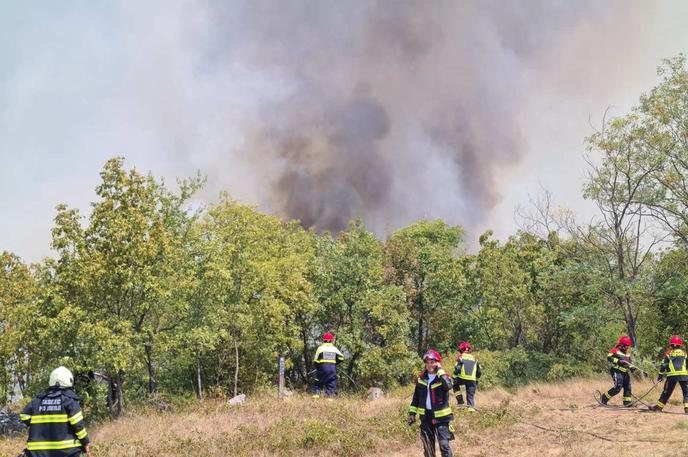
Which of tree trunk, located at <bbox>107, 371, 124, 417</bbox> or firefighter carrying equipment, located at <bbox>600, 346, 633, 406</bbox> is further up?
firefighter carrying equipment, located at <bbox>600, 346, 633, 406</bbox>

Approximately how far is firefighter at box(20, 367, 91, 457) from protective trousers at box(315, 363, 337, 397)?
855cm

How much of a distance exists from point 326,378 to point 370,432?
398 cm

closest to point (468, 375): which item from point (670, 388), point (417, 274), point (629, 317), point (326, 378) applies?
point (326, 378)

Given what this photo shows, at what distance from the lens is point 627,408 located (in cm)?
1420

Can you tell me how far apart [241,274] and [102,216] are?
8148mm

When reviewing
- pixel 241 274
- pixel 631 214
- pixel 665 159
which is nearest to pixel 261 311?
pixel 241 274

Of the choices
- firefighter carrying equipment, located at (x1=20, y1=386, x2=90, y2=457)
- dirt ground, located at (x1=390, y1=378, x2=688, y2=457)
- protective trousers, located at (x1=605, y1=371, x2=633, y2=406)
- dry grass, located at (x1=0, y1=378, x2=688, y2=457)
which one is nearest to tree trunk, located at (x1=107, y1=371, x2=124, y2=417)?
dry grass, located at (x1=0, y1=378, x2=688, y2=457)

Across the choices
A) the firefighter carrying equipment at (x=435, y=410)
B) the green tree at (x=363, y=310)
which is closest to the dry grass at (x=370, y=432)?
the firefighter carrying equipment at (x=435, y=410)

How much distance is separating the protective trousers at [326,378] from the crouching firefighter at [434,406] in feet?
22.8

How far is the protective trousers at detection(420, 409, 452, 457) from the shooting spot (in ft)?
27.2

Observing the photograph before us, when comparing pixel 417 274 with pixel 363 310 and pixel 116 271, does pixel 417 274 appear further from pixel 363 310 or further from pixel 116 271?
pixel 116 271

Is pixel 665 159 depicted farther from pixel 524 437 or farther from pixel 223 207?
pixel 223 207

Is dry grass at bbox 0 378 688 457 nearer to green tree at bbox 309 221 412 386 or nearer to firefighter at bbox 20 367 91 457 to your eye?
firefighter at bbox 20 367 91 457

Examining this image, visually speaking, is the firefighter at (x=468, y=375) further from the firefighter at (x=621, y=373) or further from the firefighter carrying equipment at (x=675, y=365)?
the firefighter carrying equipment at (x=675, y=365)
